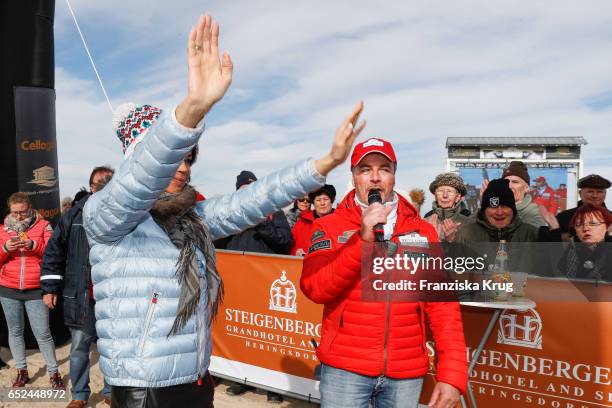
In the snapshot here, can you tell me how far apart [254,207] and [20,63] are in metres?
6.03

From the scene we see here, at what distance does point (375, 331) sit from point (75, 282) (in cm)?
327

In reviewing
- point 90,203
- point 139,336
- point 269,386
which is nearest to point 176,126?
point 90,203

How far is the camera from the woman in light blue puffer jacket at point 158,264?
5.55 feet

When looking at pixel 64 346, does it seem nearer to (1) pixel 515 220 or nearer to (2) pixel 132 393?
(2) pixel 132 393

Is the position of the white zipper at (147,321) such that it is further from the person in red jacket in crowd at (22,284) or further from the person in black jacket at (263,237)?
the person in red jacket in crowd at (22,284)

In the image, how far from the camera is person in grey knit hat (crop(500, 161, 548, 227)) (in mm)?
4586

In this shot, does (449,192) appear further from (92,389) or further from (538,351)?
(92,389)

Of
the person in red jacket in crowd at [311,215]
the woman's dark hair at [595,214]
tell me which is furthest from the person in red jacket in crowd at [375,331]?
the person in red jacket in crowd at [311,215]

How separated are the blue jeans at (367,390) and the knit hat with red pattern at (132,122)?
A: 1.49 meters

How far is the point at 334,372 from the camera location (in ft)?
7.84

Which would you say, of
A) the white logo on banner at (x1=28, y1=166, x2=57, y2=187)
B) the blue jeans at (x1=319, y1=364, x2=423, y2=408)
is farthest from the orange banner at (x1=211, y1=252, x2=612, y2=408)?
the white logo on banner at (x1=28, y1=166, x2=57, y2=187)

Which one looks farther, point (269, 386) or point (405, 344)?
point (269, 386)

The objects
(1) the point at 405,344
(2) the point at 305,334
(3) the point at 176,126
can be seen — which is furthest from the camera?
(2) the point at 305,334

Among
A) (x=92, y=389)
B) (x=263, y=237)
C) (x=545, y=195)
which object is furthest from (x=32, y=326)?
(x=545, y=195)
